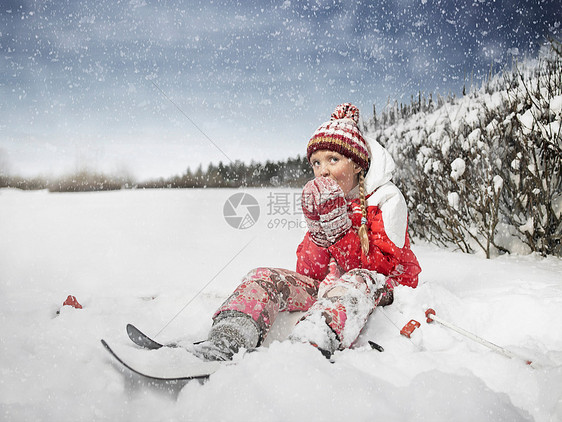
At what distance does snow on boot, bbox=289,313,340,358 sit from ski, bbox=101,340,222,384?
1.06ft

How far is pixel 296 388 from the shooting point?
0.96 meters

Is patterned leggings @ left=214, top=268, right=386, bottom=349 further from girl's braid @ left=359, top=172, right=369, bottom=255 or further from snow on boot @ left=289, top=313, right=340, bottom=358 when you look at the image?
girl's braid @ left=359, top=172, right=369, bottom=255

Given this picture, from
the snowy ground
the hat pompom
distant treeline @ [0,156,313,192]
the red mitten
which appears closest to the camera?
the snowy ground

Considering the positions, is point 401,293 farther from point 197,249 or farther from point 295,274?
point 197,249

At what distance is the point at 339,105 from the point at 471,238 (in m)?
2.33

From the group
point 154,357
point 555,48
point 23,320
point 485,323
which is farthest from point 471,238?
point 23,320

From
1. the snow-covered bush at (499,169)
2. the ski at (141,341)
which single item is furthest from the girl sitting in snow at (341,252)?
the snow-covered bush at (499,169)

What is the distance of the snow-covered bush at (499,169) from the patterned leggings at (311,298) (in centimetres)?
191

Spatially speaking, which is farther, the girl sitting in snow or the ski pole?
the girl sitting in snow

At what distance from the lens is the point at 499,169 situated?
299cm

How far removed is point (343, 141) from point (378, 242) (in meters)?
0.57

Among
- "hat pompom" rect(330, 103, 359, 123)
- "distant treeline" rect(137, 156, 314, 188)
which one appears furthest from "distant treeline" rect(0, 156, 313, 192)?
"hat pompom" rect(330, 103, 359, 123)

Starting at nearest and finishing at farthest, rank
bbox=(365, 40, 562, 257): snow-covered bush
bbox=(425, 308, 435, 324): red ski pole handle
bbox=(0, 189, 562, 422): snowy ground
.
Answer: bbox=(0, 189, 562, 422): snowy ground
bbox=(425, 308, 435, 324): red ski pole handle
bbox=(365, 40, 562, 257): snow-covered bush

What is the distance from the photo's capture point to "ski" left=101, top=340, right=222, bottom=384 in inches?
39.8
